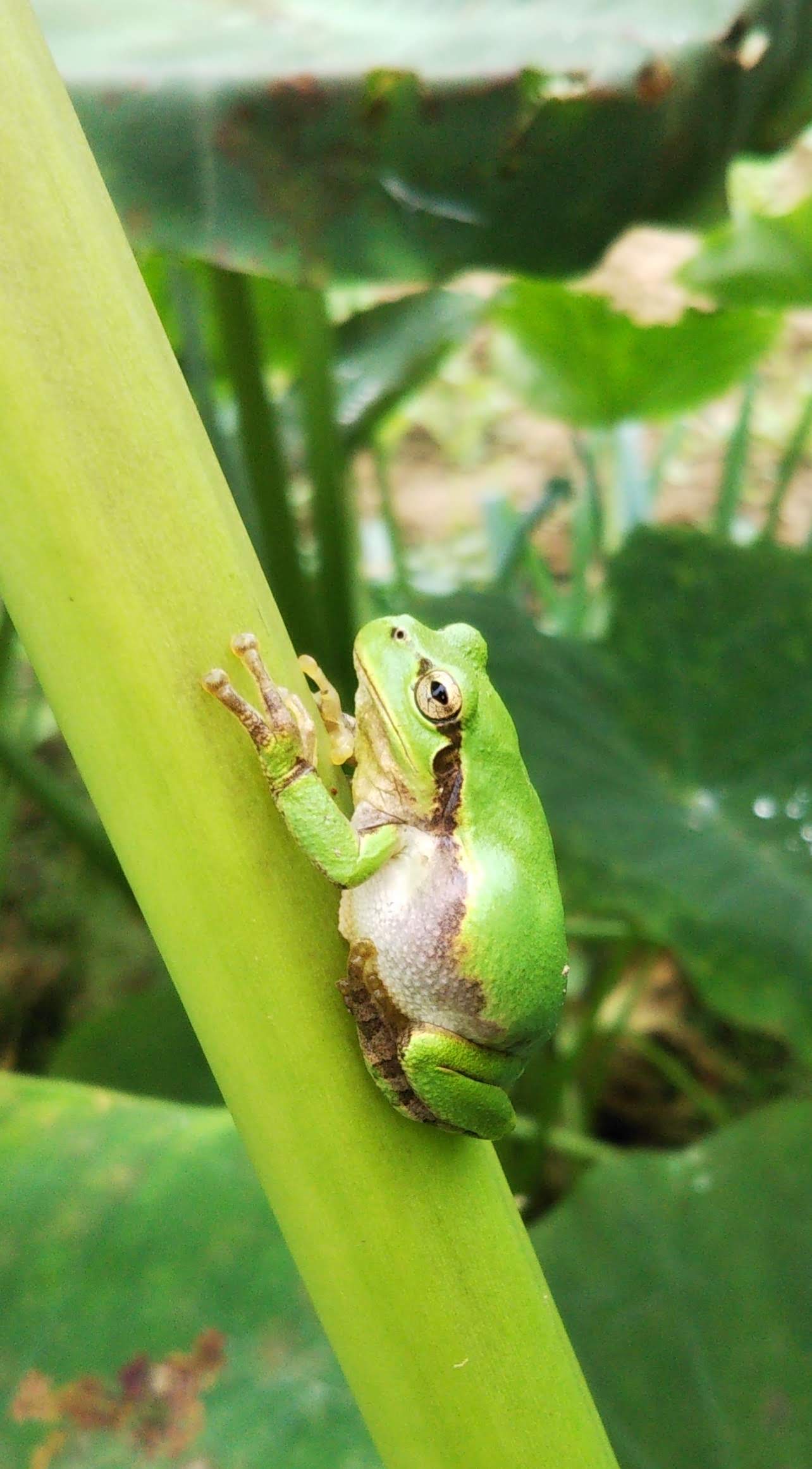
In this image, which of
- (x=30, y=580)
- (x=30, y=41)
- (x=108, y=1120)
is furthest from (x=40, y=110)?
(x=108, y=1120)

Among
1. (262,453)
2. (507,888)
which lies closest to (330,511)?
(262,453)

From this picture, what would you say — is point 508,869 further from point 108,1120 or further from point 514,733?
point 108,1120

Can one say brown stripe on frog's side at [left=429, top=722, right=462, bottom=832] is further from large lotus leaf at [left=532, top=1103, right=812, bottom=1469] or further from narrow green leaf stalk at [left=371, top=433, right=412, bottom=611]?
narrow green leaf stalk at [left=371, top=433, right=412, bottom=611]

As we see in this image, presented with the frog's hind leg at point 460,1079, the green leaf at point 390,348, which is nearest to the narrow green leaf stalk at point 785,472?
the green leaf at point 390,348

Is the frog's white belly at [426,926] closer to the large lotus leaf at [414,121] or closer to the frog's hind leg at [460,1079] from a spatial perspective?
the frog's hind leg at [460,1079]

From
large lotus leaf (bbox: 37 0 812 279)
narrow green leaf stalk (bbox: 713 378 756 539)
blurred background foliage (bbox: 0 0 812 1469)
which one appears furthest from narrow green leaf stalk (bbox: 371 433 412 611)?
large lotus leaf (bbox: 37 0 812 279)

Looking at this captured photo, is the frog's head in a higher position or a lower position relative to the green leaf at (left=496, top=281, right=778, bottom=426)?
higher

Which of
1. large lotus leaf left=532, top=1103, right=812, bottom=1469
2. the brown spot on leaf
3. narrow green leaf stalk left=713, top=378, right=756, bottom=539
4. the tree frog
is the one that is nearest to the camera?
the tree frog
